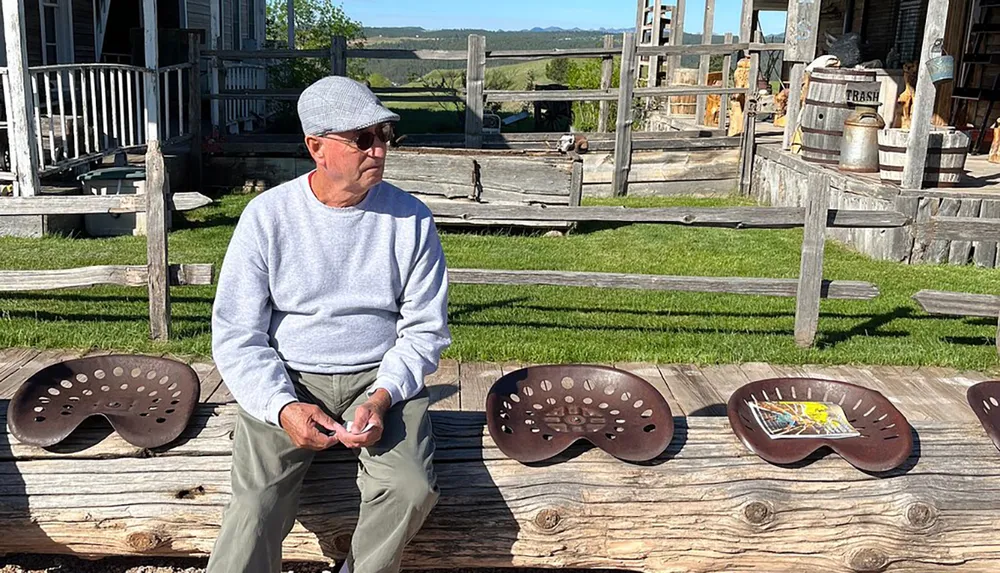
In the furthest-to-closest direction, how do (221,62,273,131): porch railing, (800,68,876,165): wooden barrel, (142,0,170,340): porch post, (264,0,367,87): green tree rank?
(264,0,367,87): green tree
(221,62,273,131): porch railing
(800,68,876,165): wooden barrel
(142,0,170,340): porch post

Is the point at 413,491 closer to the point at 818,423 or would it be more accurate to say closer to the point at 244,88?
the point at 818,423

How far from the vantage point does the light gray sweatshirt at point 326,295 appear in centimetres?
303

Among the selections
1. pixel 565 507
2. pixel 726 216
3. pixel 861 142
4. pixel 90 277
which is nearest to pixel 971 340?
pixel 726 216

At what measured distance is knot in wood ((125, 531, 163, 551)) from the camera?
327 cm

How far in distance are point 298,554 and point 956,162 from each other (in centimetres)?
783

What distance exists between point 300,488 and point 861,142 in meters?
8.25

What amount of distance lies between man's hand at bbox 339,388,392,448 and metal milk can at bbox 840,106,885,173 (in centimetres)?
815

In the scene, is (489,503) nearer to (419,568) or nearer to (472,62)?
(419,568)

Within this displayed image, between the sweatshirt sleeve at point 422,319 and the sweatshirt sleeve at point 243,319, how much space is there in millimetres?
365

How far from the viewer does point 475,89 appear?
11672 millimetres

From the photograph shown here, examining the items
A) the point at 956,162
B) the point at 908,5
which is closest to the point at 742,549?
the point at 956,162

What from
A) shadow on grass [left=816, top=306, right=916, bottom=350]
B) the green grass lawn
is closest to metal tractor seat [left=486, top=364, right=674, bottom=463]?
the green grass lawn

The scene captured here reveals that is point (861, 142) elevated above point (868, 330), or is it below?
above

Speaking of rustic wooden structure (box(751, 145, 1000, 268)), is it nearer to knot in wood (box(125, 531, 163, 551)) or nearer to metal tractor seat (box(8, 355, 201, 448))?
metal tractor seat (box(8, 355, 201, 448))
